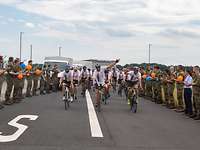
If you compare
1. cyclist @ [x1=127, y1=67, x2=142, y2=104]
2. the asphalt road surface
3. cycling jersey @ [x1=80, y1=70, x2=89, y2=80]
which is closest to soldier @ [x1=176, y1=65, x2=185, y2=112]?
cyclist @ [x1=127, y1=67, x2=142, y2=104]

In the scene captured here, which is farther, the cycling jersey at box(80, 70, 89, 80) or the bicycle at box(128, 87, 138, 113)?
the cycling jersey at box(80, 70, 89, 80)

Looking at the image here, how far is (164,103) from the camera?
2344 centimetres

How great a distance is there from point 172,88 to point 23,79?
696 cm

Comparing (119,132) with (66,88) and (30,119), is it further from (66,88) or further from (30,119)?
(66,88)

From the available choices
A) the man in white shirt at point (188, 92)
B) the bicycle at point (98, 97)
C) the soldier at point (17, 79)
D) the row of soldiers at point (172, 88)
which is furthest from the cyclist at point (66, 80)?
the man in white shirt at point (188, 92)

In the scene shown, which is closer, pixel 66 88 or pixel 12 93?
pixel 66 88

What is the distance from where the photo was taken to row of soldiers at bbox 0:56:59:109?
20.2 m

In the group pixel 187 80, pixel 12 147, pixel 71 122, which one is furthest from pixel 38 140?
pixel 187 80

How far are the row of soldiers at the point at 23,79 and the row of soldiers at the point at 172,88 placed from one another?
21.9 feet

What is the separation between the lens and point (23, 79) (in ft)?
74.4

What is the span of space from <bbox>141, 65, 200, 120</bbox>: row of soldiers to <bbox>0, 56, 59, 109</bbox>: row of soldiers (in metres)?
6.67

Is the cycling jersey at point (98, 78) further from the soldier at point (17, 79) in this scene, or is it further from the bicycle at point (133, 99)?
the soldier at point (17, 79)

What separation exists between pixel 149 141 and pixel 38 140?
245 cm

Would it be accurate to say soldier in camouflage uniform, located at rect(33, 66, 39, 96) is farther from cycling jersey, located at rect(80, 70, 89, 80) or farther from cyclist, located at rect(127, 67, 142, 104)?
cyclist, located at rect(127, 67, 142, 104)
